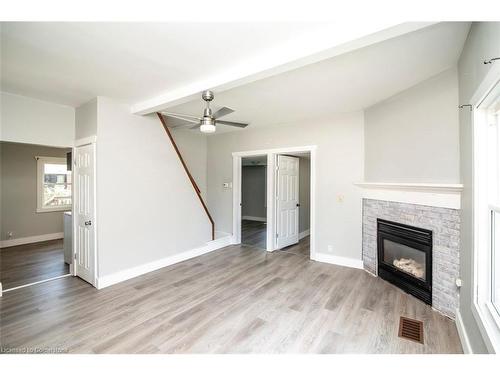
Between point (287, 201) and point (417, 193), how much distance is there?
253cm

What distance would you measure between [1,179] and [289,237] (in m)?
6.39

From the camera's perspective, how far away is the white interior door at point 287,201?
4.69 metres

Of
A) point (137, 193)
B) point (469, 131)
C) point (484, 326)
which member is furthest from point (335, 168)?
point (137, 193)

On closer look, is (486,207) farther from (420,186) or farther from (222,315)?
(222,315)

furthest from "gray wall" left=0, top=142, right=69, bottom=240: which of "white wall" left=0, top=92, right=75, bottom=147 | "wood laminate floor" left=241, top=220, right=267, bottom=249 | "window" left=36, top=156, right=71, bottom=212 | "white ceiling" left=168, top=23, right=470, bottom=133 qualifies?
"wood laminate floor" left=241, top=220, right=267, bottom=249

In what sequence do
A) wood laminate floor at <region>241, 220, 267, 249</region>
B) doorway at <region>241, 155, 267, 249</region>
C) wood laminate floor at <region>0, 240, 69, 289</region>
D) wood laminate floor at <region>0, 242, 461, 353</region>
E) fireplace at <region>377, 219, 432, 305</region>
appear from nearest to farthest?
1. wood laminate floor at <region>0, 242, 461, 353</region>
2. fireplace at <region>377, 219, 432, 305</region>
3. wood laminate floor at <region>0, 240, 69, 289</region>
4. wood laminate floor at <region>241, 220, 267, 249</region>
5. doorway at <region>241, 155, 267, 249</region>

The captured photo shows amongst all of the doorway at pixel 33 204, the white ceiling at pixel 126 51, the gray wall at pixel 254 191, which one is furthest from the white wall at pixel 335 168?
the doorway at pixel 33 204

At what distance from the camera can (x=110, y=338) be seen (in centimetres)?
203

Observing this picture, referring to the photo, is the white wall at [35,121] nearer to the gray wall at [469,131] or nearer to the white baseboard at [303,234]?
the gray wall at [469,131]

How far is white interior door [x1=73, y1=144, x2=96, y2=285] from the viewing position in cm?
312

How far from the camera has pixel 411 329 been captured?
2133mm

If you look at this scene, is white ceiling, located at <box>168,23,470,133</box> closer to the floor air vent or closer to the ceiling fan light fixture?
the ceiling fan light fixture

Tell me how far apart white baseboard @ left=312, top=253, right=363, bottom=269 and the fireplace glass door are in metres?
0.51
